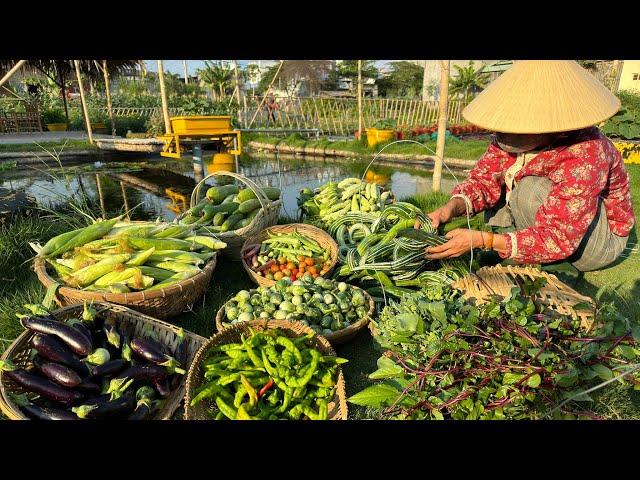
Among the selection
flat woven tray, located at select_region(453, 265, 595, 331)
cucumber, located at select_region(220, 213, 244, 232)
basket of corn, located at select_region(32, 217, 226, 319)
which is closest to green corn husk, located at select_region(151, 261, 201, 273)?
basket of corn, located at select_region(32, 217, 226, 319)

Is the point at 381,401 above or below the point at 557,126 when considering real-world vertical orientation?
below

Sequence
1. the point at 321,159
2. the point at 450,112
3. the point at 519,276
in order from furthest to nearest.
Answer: the point at 450,112 → the point at 321,159 → the point at 519,276

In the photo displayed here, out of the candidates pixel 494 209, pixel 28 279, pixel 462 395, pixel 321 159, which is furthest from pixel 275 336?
pixel 321 159

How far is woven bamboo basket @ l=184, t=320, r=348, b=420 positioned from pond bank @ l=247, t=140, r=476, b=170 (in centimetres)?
A: 846

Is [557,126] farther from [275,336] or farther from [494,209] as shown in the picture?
[275,336]

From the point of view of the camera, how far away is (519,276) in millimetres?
2455

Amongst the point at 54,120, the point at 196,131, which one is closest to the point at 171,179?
the point at 196,131

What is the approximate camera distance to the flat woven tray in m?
1.97

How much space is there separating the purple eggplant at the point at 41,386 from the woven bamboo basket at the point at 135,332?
60mm

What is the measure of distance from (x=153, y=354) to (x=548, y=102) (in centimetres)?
238

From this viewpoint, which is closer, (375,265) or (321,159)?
(375,265)

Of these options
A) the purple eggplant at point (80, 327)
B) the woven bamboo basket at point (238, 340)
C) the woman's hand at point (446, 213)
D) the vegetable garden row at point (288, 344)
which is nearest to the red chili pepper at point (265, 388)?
the vegetable garden row at point (288, 344)

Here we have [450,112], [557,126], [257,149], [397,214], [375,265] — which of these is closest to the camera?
[557,126]

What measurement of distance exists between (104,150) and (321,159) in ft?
25.0
